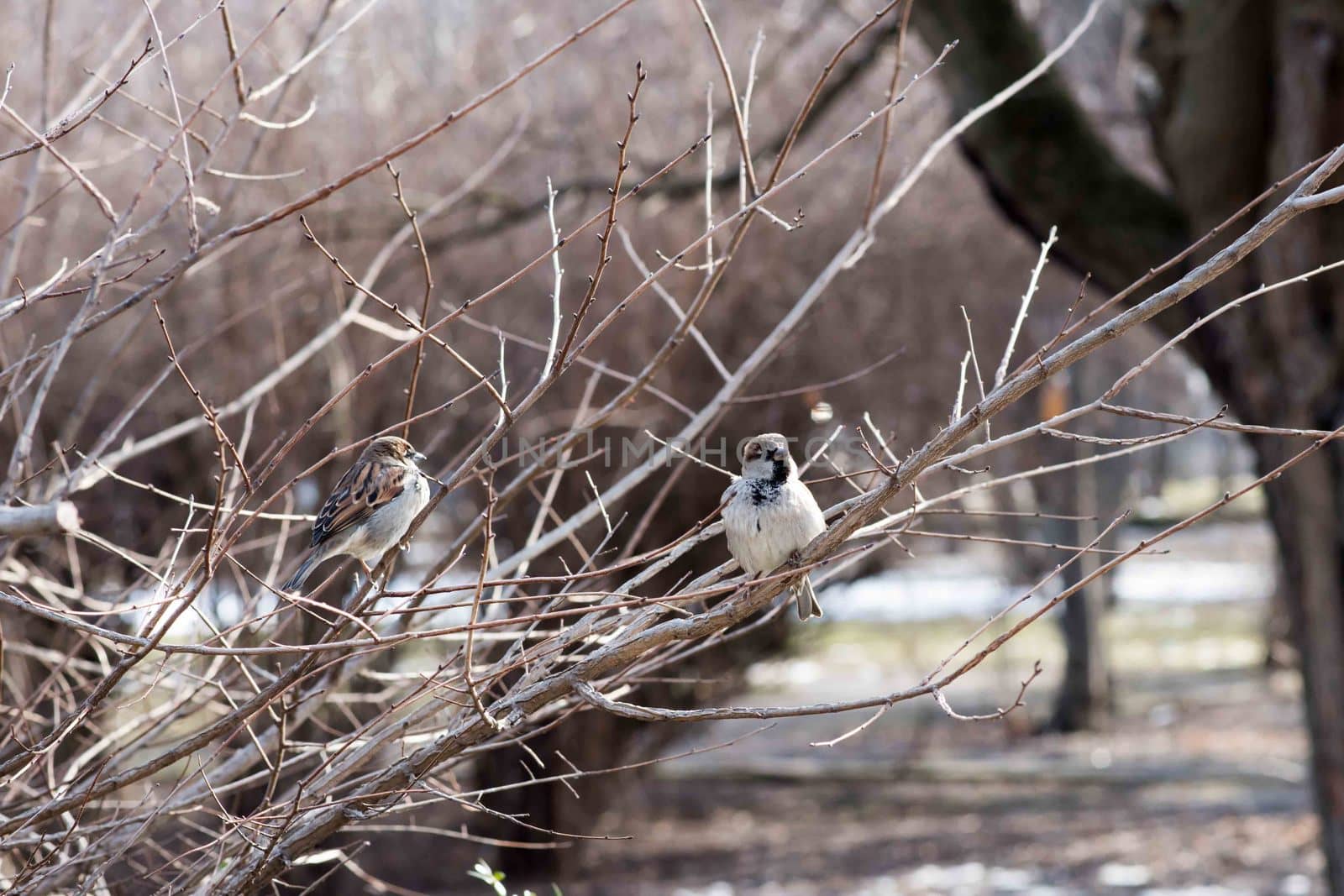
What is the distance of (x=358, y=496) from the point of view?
141 inches

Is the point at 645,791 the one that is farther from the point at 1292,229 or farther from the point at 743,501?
the point at 743,501

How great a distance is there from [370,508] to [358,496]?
0.04 metres

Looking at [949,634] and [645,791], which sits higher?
[949,634]

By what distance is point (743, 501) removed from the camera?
3062 millimetres

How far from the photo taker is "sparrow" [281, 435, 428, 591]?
3549 mm

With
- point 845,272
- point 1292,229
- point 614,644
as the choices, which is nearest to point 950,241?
point 845,272

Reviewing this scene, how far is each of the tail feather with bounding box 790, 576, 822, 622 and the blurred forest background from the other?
45.3 inches

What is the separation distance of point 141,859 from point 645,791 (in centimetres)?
752

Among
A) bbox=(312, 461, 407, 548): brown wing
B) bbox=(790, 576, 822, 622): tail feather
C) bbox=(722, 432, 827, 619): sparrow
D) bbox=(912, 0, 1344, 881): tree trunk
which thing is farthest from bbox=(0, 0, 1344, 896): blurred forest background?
bbox=(790, 576, 822, 622): tail feather

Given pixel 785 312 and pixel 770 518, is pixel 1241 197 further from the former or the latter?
pixel 770 518

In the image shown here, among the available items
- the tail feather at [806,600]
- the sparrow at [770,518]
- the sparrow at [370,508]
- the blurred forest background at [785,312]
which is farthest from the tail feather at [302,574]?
the tail feather at [806,600]

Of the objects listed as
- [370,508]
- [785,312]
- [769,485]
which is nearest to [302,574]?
[370,508]

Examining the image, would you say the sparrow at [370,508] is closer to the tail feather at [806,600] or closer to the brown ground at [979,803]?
the tail feather at [806,600]

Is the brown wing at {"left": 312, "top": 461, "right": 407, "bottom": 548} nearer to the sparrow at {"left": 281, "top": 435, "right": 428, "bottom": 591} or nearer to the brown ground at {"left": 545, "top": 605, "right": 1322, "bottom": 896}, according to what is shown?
the sparrow at {"left": 281, "top": 435, "right": 428, "bottom": 591}
